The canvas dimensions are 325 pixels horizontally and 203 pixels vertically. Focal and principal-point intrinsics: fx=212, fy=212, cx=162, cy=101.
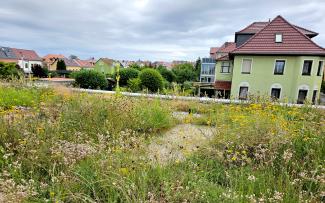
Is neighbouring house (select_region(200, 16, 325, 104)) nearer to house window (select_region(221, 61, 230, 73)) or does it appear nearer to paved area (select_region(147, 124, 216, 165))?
house window (select_region(221, 61, 230, 73))

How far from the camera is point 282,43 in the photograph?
55.0 ft

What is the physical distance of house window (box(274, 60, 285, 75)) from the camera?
17.0 meters

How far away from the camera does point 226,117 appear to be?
3.74 meters

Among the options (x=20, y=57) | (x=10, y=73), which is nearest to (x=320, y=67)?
(x=10, y=73)

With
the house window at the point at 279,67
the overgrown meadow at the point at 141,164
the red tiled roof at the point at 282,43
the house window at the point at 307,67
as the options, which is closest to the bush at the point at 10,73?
the overgrown meadow at the point at 141,164

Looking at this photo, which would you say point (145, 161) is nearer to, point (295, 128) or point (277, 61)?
point (295, 128)

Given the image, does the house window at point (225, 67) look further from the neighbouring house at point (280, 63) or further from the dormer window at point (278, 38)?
the dormer window at point (278, 38)

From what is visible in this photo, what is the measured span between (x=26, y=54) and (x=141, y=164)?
64.1m

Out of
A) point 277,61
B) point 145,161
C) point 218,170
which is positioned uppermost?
point 277,61

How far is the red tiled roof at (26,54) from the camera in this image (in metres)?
51.1

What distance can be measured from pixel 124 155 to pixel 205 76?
134 feet

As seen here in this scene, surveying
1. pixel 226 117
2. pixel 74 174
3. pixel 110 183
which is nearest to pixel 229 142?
pixel 226 117

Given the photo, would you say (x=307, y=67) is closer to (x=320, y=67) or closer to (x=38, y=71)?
(x=320, y=67)

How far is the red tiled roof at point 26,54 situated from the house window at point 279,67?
5427 cm
